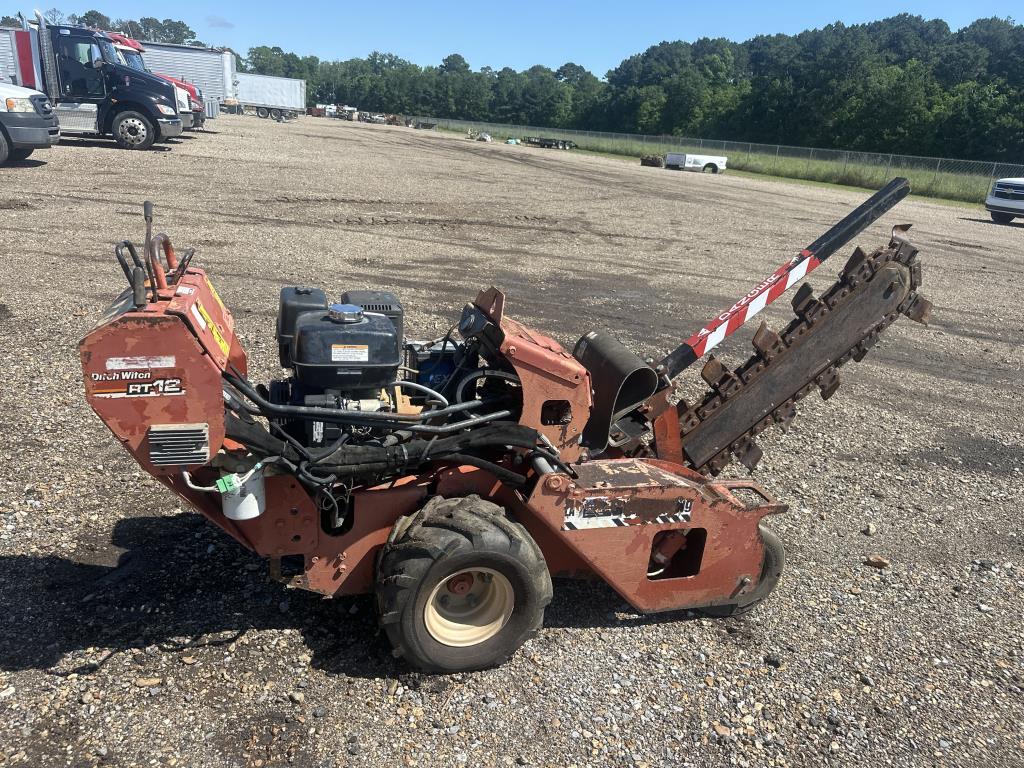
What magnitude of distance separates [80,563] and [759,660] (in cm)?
367

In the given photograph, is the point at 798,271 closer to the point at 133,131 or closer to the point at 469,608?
the point at 469,608

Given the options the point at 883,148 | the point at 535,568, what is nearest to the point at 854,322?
the point at 535,568

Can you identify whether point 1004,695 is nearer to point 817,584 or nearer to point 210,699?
point 817,584

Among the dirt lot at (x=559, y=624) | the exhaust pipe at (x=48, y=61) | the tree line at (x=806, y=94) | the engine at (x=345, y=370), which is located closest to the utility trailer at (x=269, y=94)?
the tree line at (x=806, y=94)

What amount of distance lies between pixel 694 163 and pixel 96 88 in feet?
101

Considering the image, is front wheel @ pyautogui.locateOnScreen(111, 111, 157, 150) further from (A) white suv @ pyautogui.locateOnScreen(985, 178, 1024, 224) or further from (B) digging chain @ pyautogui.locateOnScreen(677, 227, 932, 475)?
(A) white suv @ pyautogui.locateOnScreen(985, 178, 1024, 224)

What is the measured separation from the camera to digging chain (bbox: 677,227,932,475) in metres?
4.24

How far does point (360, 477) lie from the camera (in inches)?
138

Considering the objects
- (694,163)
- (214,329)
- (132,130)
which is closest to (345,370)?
(214,329)

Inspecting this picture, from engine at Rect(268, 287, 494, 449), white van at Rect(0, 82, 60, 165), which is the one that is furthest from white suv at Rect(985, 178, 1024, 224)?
white van at Rect(0, 82, 60, 165)

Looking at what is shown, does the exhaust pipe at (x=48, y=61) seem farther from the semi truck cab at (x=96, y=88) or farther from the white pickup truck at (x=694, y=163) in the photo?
the white pickup truck at (x=694, y=163)

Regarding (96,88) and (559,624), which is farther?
(96,88)

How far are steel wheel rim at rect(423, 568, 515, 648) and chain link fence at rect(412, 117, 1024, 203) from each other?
2975 cm

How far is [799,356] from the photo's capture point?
14.3ft
